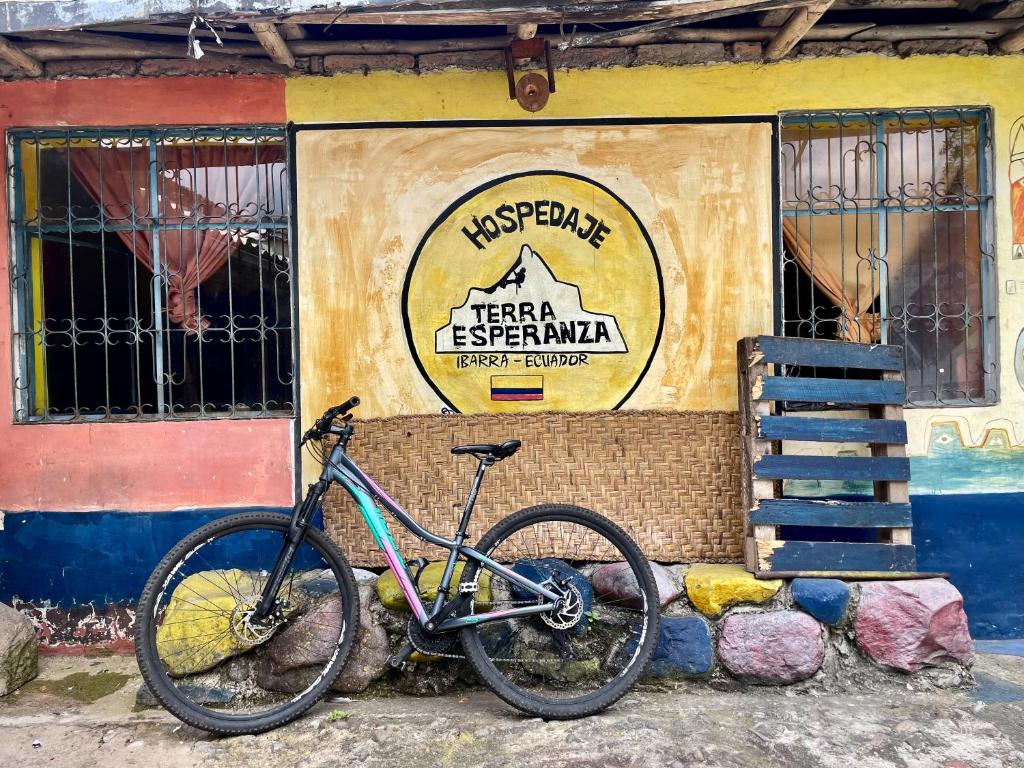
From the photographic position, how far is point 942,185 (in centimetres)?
469

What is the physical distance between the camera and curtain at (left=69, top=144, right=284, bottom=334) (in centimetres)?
467

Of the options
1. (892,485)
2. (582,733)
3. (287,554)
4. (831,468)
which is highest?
(831,468)

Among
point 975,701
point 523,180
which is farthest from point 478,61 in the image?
point 975,701

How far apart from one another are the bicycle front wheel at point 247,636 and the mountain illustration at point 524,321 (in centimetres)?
148

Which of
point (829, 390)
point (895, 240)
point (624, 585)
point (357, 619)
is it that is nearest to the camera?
point (357, 619)

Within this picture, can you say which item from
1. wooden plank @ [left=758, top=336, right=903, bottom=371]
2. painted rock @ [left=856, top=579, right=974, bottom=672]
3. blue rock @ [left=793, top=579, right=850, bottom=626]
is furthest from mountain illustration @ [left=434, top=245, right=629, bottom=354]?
painted rock @ [left=856, top=579, right=974, bottom=672]

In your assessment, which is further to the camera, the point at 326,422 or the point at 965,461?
the point at 965,461

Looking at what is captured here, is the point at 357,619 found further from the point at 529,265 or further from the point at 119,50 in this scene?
the point at 119,50

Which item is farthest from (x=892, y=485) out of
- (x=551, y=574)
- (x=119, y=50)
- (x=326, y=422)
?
(x=119, y=50)

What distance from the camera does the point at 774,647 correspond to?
3.91 metres

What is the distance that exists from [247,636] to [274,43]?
9.61 feet

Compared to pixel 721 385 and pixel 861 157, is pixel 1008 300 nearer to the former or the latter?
pixel 861 157

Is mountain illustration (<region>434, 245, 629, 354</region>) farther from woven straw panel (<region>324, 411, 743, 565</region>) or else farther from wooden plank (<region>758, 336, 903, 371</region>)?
wooden plank (<region>758, 336, 903, 371</region>)

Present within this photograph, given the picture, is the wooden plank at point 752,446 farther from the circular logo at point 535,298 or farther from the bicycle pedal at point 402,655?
the bicycle pedal at point 402,655
